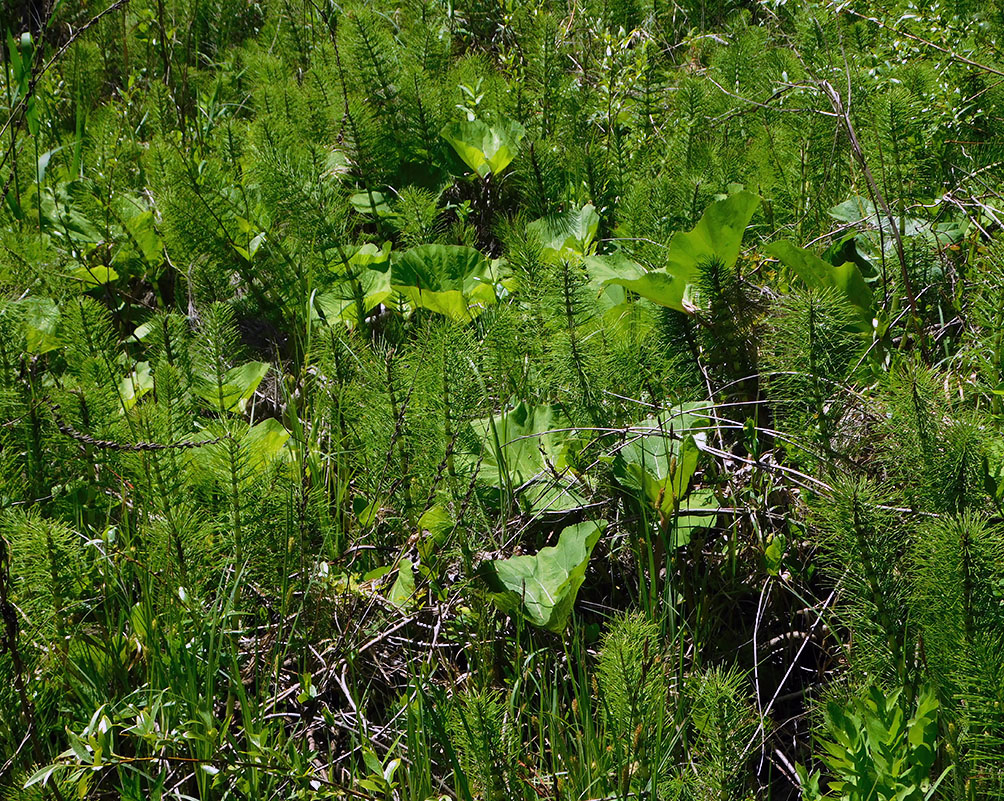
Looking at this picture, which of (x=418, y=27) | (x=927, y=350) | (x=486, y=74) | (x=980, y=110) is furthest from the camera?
(x=418, y=27)

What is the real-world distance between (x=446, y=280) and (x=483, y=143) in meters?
0.89

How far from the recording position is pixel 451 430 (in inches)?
91.3

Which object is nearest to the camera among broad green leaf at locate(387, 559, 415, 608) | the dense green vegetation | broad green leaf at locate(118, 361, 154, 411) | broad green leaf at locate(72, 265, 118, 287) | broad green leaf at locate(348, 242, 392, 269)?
the dense green vegetation

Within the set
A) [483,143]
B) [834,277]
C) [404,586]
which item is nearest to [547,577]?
[404,586]

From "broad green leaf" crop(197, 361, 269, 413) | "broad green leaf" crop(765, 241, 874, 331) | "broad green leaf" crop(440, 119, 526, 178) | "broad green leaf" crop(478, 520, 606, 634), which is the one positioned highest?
"broad green leaf" crop(440, 119, 526, 178)

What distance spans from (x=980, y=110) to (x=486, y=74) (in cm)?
205

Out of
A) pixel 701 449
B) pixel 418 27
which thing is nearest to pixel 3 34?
pixel 418 27

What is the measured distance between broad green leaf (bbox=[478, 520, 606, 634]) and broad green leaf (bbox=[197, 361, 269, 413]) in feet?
3.01

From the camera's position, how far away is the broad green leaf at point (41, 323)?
9.62 ft

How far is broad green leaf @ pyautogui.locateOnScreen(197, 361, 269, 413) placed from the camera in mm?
2611

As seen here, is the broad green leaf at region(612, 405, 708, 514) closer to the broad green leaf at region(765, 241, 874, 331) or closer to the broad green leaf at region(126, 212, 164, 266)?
the broad green leaf at region(765, 241, 874, 331)

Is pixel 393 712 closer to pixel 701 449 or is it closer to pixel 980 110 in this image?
pixel 701 449

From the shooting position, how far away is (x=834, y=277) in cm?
248

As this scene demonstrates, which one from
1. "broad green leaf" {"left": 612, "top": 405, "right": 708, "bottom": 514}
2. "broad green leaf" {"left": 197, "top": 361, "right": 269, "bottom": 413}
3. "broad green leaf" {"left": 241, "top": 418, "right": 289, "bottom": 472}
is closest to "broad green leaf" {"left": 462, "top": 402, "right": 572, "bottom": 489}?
"broad green leaf" {"left": 612, "top": 405, "right": 708, "bottom": 514}
